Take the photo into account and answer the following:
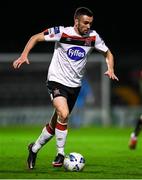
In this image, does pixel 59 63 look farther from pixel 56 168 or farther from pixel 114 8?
pixel 114 8

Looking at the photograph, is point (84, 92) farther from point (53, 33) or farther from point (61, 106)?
point (61, 106)

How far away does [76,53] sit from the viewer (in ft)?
28.0

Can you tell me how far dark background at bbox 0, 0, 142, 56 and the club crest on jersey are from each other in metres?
21.5

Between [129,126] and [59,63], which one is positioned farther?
[129,126]

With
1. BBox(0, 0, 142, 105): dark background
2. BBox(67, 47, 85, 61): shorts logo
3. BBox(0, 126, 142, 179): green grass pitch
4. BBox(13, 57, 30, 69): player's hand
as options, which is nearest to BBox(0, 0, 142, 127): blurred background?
BBox(0, 0, 142, 105): dark background

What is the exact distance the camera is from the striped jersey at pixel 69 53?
28.0ft

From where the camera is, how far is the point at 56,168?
336 inches

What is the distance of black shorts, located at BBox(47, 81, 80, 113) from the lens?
8.48 metres

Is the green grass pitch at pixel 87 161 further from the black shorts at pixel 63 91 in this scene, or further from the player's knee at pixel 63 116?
the black shorts at pixel 63 91

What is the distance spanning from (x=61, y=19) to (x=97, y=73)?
10224 mm

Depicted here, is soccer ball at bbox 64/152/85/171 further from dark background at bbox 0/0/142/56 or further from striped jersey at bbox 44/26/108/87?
dark background at bbox 0/0/142/56

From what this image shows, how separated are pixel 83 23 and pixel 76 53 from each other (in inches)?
15.5

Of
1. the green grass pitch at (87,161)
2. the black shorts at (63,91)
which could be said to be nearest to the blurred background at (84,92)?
the green grass pitch at (87,161)

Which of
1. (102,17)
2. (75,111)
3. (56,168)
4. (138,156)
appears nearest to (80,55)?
(56,168)
